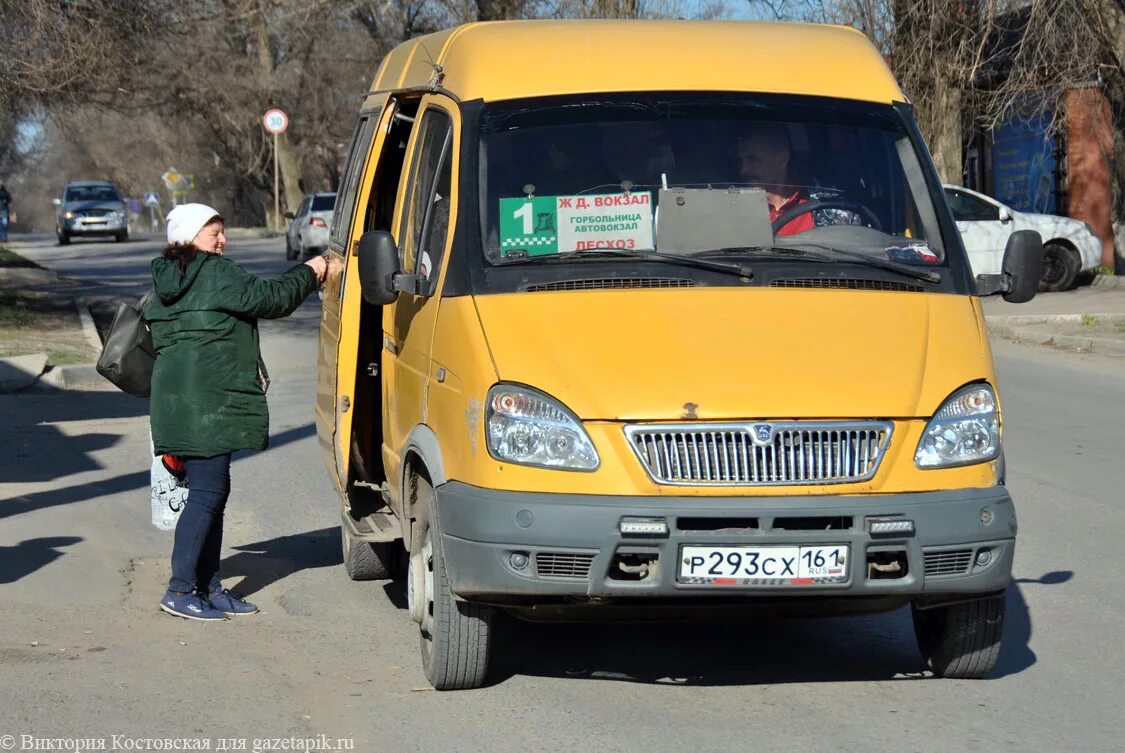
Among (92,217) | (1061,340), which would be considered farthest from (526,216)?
(92,217)

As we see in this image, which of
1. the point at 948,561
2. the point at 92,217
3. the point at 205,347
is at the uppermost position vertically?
the point at 205,347

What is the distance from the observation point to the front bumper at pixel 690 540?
4.72 metres

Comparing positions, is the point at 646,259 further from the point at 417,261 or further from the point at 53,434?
the point at 53,434

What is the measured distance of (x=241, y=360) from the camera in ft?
20.9

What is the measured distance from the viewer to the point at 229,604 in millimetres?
6656

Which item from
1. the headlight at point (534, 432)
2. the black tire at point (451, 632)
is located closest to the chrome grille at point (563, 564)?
the headlight at point (534, 432)

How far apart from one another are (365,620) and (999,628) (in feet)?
8.45

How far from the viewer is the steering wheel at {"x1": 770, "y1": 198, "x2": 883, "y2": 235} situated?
581 centimetres

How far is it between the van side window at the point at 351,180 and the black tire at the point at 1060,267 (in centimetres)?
1664

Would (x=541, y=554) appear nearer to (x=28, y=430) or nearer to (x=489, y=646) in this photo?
(x=489, y=646)

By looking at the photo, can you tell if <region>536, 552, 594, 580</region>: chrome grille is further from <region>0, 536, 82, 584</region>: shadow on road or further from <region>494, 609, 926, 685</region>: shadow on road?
<region>0, 536, 82, 584</region>: shadow on road

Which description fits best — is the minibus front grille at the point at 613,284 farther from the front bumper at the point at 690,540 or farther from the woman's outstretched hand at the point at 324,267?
the woman's outstretched hand at the point at 324,267

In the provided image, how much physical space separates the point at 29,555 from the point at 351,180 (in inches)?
93.0

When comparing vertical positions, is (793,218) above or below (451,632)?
above
